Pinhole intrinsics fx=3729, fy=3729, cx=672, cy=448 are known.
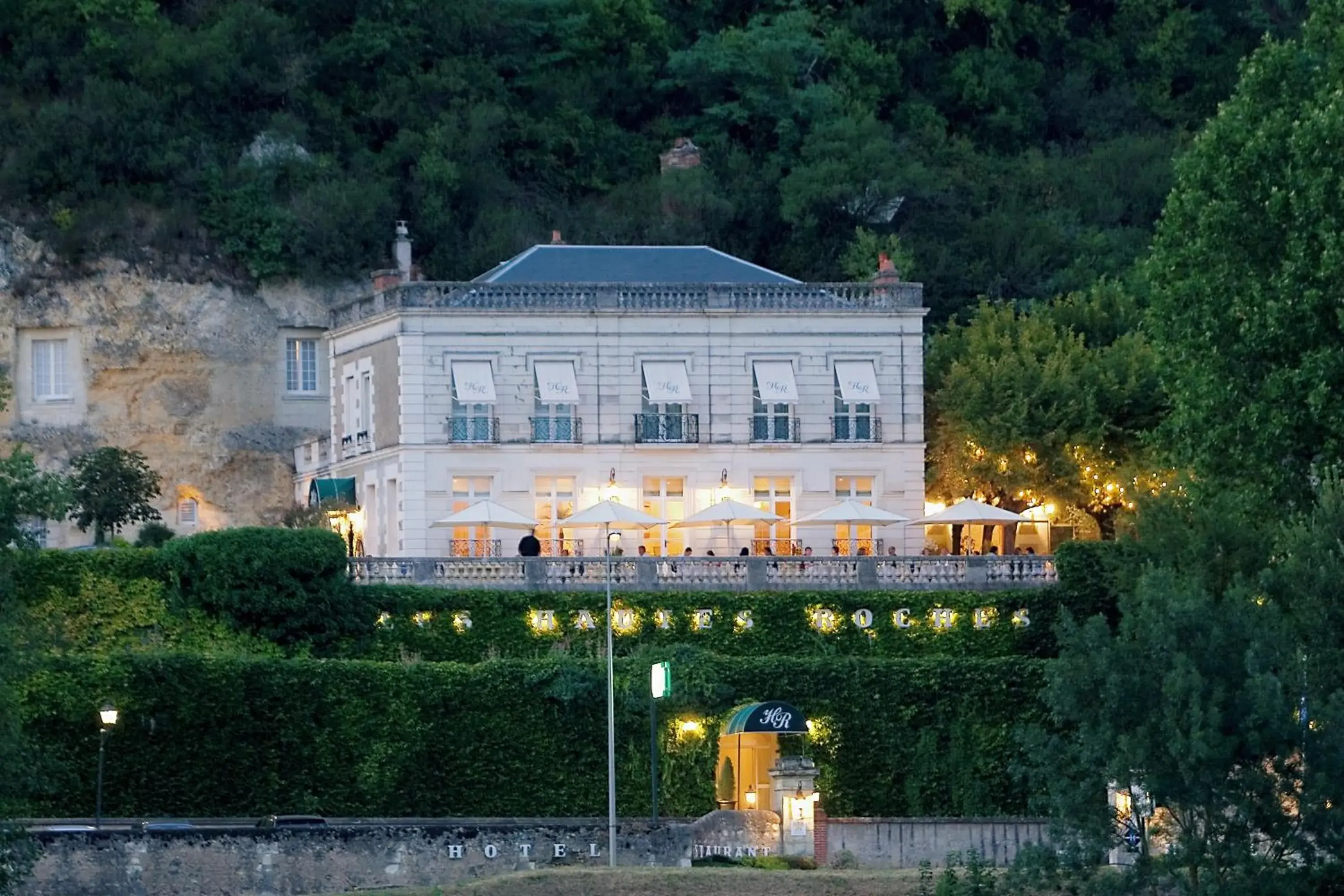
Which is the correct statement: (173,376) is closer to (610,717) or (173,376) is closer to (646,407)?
(646,407)

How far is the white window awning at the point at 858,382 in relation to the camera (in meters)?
76.8

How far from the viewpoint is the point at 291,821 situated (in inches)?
2320

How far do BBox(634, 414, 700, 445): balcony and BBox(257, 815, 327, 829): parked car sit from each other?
17590 millimetres

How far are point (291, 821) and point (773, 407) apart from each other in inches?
825

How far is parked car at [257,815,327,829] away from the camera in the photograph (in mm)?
57531

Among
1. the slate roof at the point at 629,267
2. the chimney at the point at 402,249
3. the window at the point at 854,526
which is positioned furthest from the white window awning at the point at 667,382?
the chimney at the point at 402,249

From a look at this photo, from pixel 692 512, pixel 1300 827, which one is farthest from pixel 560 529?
pixel 1300 827

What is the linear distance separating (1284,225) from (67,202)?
1198 inches

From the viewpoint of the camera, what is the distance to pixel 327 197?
84.6m

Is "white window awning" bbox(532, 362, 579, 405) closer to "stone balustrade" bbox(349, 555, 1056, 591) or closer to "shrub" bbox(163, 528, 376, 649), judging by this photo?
"stone balustrade" bbox(349, 555, 1056, 591)

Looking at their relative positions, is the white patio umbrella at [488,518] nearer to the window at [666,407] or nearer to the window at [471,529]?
the window at [471,529]

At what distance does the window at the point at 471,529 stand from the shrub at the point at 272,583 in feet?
19.3

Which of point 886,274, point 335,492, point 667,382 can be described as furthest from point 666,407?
point 335,492

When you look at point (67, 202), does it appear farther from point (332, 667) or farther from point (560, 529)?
point (332, 667)
